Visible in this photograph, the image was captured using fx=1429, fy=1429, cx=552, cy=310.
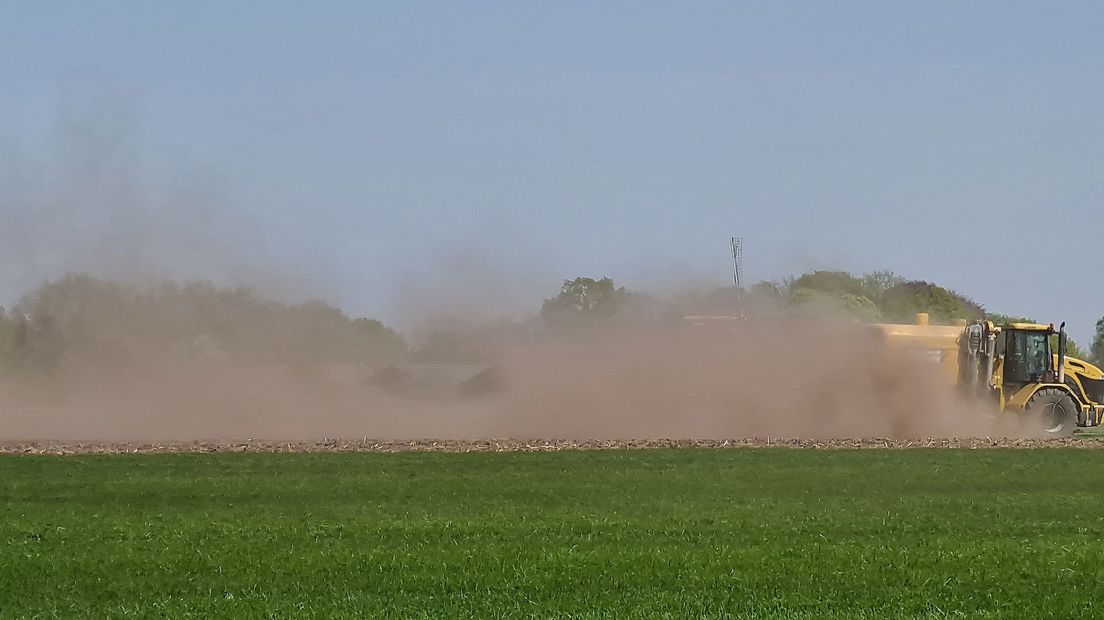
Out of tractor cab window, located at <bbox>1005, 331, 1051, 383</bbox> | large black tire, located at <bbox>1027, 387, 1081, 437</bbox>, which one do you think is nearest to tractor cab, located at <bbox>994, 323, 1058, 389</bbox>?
tractor cab window, located at <bbox>1005, 331, 1051, 383</bbox>

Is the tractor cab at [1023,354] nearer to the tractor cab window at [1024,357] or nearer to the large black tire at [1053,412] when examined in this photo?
the tractor cab window at [1024,357]

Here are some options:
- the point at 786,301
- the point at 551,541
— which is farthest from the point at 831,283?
the point at 551,541

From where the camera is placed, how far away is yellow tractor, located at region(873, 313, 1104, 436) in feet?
140

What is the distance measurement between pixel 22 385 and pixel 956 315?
32523 mm

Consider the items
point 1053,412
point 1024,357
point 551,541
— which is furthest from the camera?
point 1053,412

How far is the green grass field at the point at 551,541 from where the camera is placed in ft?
44.4

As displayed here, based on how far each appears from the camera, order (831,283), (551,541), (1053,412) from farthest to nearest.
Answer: (831,283)
(1053,412)
(551,541)

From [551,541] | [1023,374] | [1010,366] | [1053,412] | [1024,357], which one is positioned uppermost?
[1024,357]

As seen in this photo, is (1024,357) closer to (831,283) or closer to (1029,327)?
(1029,327)

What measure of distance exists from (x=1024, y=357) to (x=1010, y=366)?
0.48 m

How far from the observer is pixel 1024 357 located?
1679 inches

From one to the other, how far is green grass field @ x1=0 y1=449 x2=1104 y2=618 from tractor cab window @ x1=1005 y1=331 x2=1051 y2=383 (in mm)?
14278

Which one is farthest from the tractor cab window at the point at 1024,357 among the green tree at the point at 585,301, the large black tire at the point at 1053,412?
the green tree at the point at 585,301

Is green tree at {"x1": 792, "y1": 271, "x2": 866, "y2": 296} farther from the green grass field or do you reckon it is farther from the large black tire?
the green grass field
